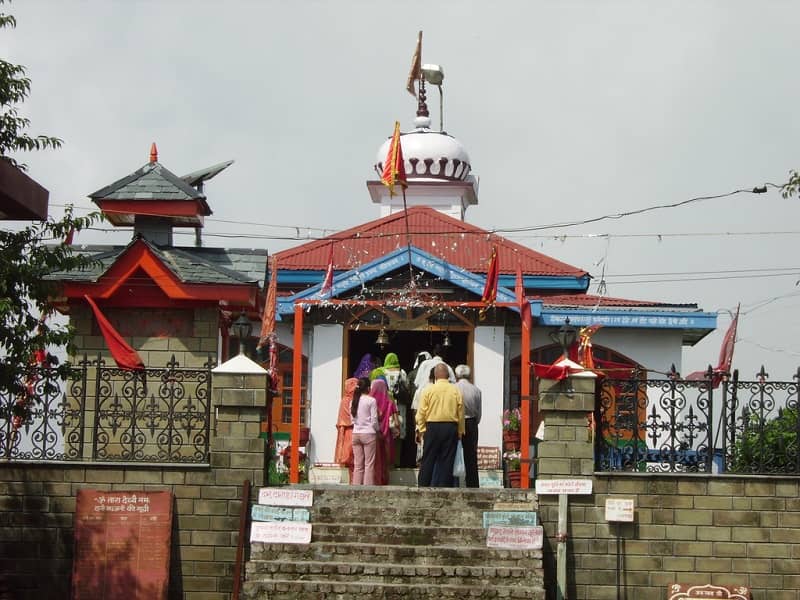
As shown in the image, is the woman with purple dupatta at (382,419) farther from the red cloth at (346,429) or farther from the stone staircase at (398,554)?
the stone staircase at (398,554)

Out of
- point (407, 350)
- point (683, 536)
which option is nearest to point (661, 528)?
point (683, 536)

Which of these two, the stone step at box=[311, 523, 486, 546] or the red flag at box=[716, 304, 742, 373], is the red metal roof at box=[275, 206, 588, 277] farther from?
the stone step at box=[311, 523, 486, 546]

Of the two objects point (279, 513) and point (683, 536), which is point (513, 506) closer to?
point (683, 536)

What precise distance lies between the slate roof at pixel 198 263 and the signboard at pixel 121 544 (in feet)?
8.96

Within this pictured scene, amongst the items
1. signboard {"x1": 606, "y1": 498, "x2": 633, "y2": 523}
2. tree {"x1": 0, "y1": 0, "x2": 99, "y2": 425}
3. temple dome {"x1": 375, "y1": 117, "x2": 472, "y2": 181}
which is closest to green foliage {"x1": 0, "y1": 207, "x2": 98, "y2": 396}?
tree {"x1": 0, "y1": 0, "x2": 99, "y2": 425}

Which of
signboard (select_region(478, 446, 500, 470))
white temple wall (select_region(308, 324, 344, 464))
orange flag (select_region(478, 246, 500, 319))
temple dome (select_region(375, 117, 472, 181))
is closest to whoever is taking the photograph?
orange flag (select_region(478, 246, 500, 319))

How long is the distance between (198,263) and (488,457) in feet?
18.1

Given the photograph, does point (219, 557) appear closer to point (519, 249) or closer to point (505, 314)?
point (505, 314)

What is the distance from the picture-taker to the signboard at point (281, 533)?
13875 mm

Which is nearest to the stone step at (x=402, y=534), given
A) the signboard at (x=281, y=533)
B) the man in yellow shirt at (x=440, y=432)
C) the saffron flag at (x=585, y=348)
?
the signboard at (x=281, y=533)

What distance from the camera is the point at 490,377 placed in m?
19.8

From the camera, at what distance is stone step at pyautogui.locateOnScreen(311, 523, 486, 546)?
45.6ft

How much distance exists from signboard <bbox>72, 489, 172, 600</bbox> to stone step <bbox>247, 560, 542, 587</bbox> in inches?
47.4

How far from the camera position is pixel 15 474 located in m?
14.5
